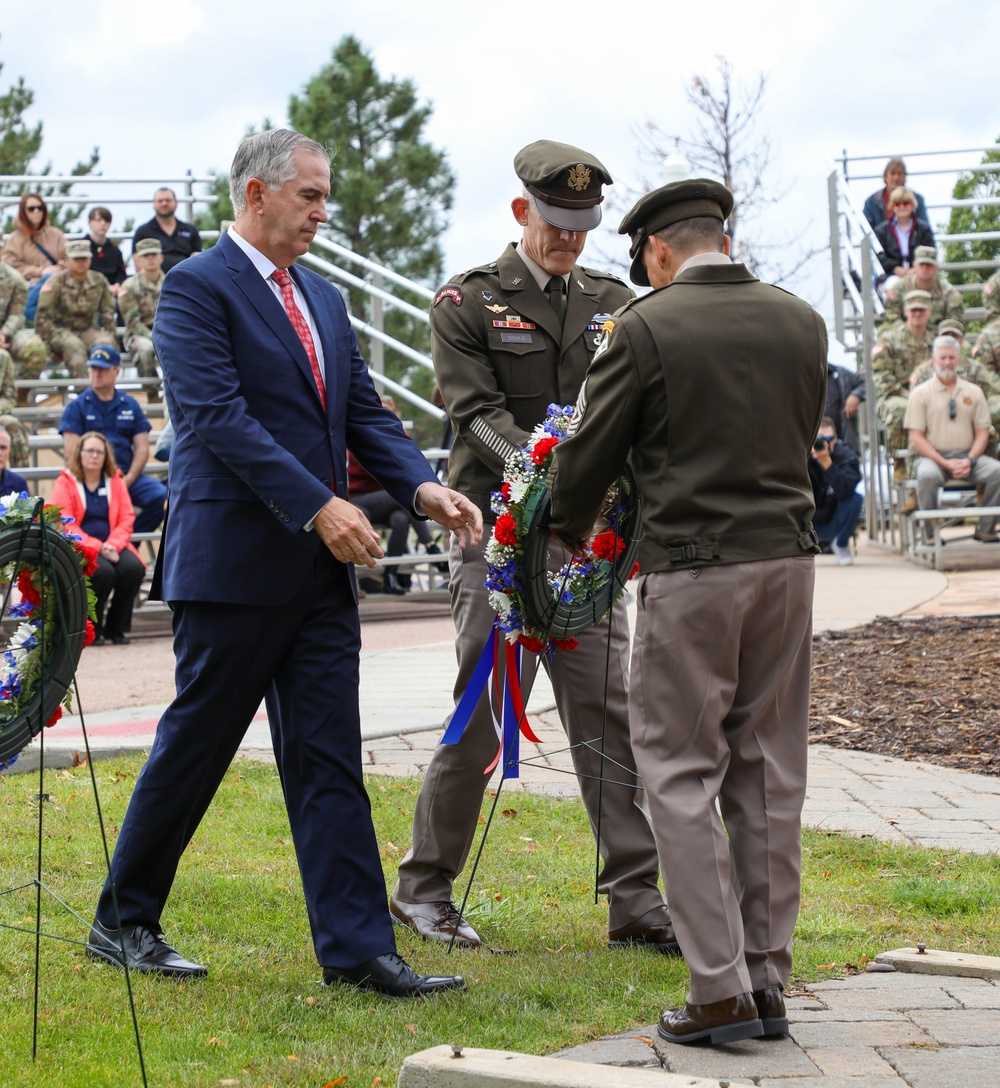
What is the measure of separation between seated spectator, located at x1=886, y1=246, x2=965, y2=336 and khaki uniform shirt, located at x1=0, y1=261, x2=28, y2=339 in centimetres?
898

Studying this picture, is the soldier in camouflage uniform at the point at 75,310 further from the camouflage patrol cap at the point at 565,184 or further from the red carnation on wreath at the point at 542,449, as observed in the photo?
the red carnation on wreath at the point at 542,449

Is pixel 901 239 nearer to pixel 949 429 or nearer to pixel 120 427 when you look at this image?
pixel 949 429

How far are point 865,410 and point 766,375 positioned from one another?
14743 mm

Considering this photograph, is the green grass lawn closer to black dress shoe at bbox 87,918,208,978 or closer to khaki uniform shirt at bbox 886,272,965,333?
black dress shoe at bbox 87,918,208,978

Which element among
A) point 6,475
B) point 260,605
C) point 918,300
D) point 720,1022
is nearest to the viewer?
point 720,1022

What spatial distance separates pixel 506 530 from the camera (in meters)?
4.11

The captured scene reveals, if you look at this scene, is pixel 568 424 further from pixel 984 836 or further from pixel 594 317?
pixel 984 836

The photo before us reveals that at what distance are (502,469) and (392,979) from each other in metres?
1.46

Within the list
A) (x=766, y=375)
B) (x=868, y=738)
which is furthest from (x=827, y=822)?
(x=766, y=375)

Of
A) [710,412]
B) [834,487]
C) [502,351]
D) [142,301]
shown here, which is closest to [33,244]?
[142,301]

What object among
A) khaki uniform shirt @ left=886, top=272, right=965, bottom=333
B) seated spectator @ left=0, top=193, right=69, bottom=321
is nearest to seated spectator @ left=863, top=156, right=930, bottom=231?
khaki uniform shirt @ left=886, top=272, right=965, bottom=333

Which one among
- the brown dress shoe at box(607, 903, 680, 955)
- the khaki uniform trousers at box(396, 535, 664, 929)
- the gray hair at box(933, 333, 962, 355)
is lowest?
the brown dress shoe at box(607, 903, 680, 955)

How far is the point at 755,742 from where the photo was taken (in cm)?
362

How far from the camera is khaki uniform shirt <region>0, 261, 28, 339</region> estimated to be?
49.5 ft
